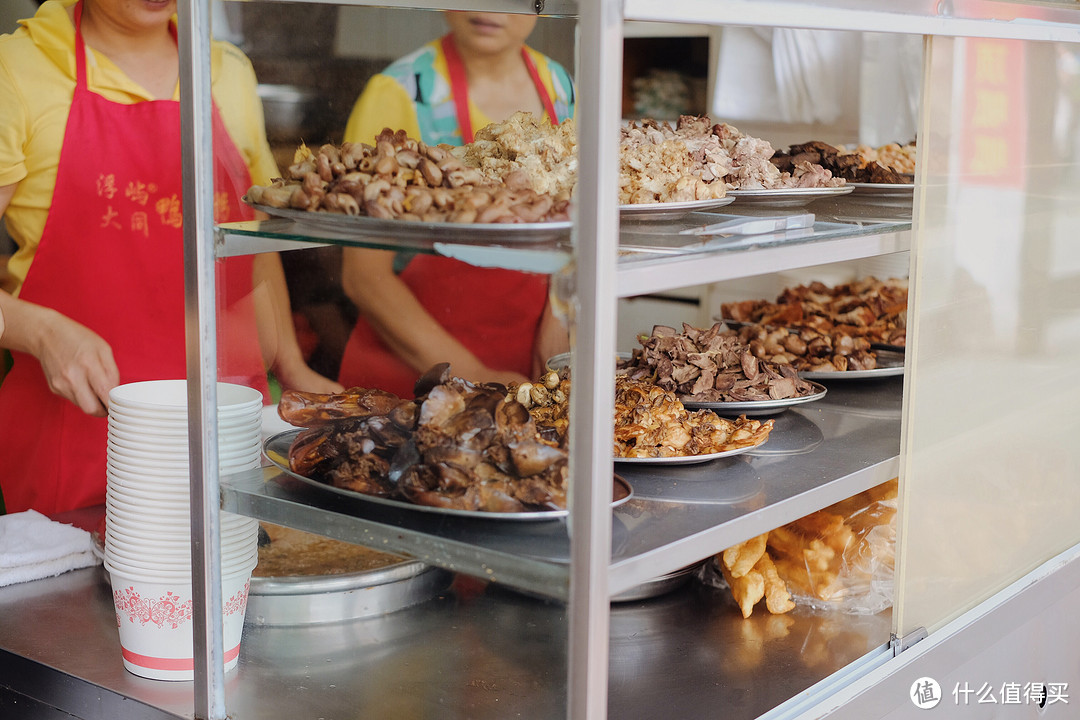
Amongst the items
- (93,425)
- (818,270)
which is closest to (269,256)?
(93,425)

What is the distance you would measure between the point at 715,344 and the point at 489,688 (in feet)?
2.21

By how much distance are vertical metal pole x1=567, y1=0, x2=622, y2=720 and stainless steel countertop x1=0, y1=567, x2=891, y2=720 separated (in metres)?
0.05

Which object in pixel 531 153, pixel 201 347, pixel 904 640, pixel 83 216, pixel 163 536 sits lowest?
pixel 904 640

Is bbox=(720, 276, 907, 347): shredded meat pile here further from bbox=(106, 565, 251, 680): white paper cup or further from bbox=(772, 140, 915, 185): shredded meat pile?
bbox=(106, 565, 251, 680): white paper cup

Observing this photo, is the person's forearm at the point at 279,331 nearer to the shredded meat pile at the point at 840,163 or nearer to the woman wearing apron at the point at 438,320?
the woman wearing apron at the point at 438,320

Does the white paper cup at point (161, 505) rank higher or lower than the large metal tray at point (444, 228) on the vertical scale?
→ lower

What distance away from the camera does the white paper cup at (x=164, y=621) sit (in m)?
1.22

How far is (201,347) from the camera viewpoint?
3.69 feet

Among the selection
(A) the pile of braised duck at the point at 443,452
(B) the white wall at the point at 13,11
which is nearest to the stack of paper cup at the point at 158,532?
(A) the pile of braised duck at the point at 443,452

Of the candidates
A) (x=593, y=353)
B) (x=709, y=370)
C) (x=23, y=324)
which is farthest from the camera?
(x=23, y=324)

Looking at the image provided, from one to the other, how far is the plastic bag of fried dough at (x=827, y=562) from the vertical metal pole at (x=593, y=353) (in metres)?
0.72

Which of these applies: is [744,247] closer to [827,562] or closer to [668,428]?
[668,428]

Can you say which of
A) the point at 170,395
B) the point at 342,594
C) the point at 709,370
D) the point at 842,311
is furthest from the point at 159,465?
the point at 842,311

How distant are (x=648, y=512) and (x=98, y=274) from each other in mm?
1427
